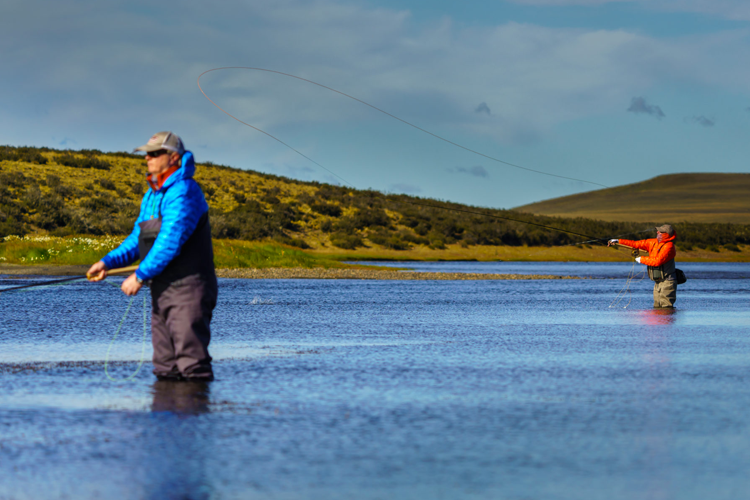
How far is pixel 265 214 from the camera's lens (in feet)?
204

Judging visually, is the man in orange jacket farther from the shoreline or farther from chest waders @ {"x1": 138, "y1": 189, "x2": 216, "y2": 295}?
the shoreline

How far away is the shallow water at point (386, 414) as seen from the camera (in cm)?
468

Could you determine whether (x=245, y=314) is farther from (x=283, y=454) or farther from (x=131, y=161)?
(x=131, y=161)

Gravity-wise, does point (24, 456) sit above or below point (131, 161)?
below

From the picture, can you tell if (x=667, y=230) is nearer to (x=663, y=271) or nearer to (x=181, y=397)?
(x=663, y=271)

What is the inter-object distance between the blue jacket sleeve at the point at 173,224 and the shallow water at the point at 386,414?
98 centimetres

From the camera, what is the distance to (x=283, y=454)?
5230mm

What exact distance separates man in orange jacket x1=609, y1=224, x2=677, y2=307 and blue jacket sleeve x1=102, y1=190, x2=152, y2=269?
1088 centimetres

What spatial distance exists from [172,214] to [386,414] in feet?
7.63

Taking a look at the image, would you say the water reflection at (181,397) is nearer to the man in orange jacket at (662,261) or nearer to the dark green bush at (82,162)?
the man in orange jacket at (662,261)

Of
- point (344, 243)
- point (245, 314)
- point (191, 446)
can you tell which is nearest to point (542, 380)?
point (191, 446)

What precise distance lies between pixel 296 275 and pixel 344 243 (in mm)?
26539

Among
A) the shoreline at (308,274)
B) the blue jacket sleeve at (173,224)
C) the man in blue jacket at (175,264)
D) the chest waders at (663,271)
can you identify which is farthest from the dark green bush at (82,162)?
the blue jacket sleeve at (173,224)

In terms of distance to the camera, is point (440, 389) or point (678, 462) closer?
point (678, 462)
